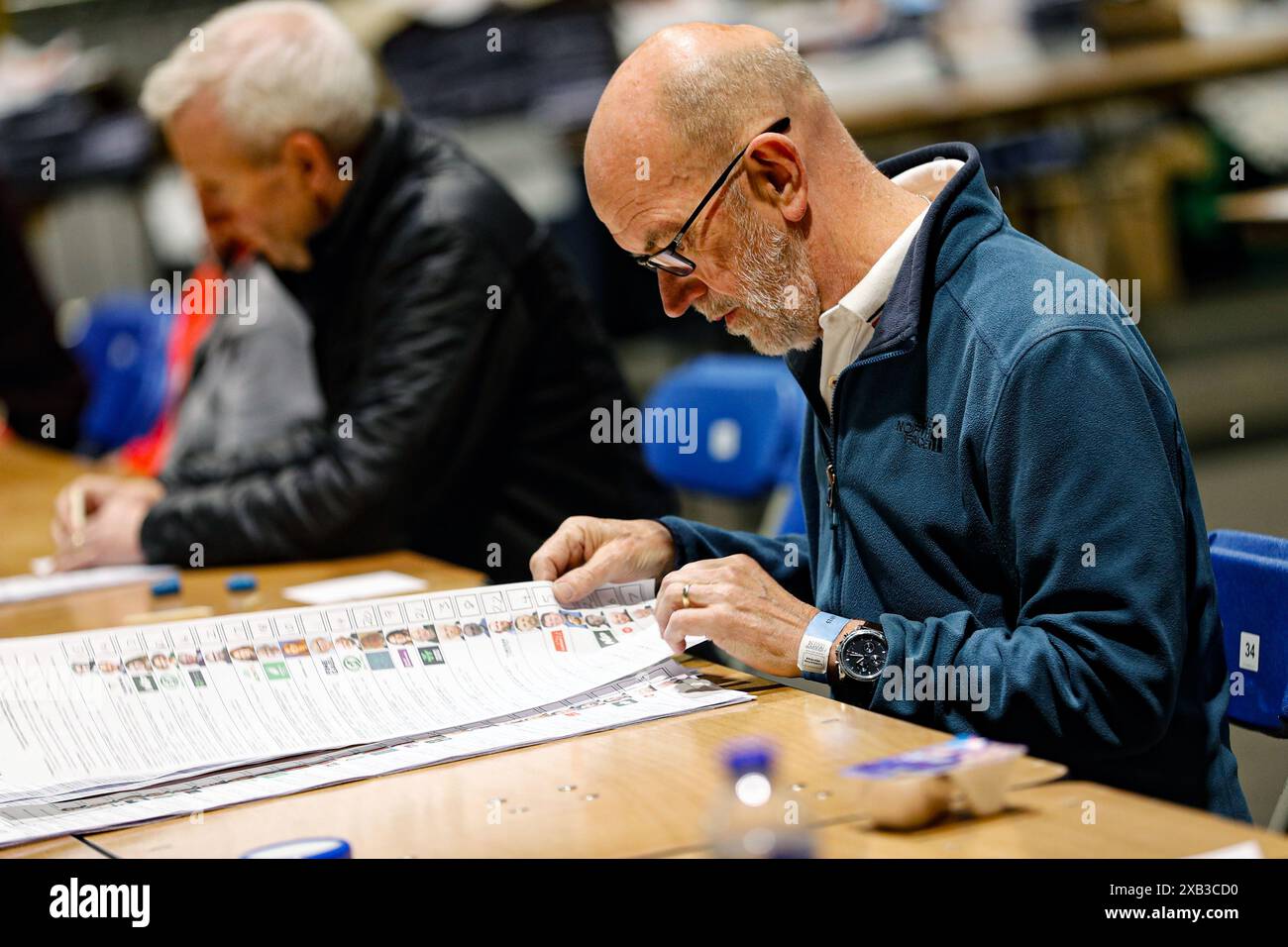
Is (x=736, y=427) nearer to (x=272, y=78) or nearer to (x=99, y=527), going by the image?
(x=272, y=78)

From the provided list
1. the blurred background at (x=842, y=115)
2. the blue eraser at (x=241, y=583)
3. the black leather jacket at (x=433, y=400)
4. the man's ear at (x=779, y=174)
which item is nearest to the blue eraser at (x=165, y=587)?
the blue eraser at (x=241, y=583)

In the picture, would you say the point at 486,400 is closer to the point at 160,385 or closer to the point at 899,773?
the point at 899,773

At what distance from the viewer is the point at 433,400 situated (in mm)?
2527

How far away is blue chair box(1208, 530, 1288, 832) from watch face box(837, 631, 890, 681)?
18.9 inches

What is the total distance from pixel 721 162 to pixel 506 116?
4.27 metres

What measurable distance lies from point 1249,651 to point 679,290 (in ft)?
2.54

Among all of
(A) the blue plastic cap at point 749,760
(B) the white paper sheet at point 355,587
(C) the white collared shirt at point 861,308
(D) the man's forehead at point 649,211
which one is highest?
(D) the man's forehead at point 649,211

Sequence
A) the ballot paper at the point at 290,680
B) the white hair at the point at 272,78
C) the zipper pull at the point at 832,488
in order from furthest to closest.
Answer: the white hair at the point at 272,78 < the zipper pull at the point at 832,488 < the ballot paper at the point at 290,680

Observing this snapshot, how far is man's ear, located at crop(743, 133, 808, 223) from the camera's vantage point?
1654mm

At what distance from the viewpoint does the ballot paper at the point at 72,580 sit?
8.07 ft

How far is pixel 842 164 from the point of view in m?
1.73

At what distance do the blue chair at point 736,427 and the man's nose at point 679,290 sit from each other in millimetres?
1059

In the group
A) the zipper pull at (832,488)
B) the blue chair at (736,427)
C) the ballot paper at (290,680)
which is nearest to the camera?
the ballot paper at (290,680)

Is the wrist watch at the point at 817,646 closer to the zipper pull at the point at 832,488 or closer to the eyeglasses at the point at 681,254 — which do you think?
the zipper pull at the point at 832,488
